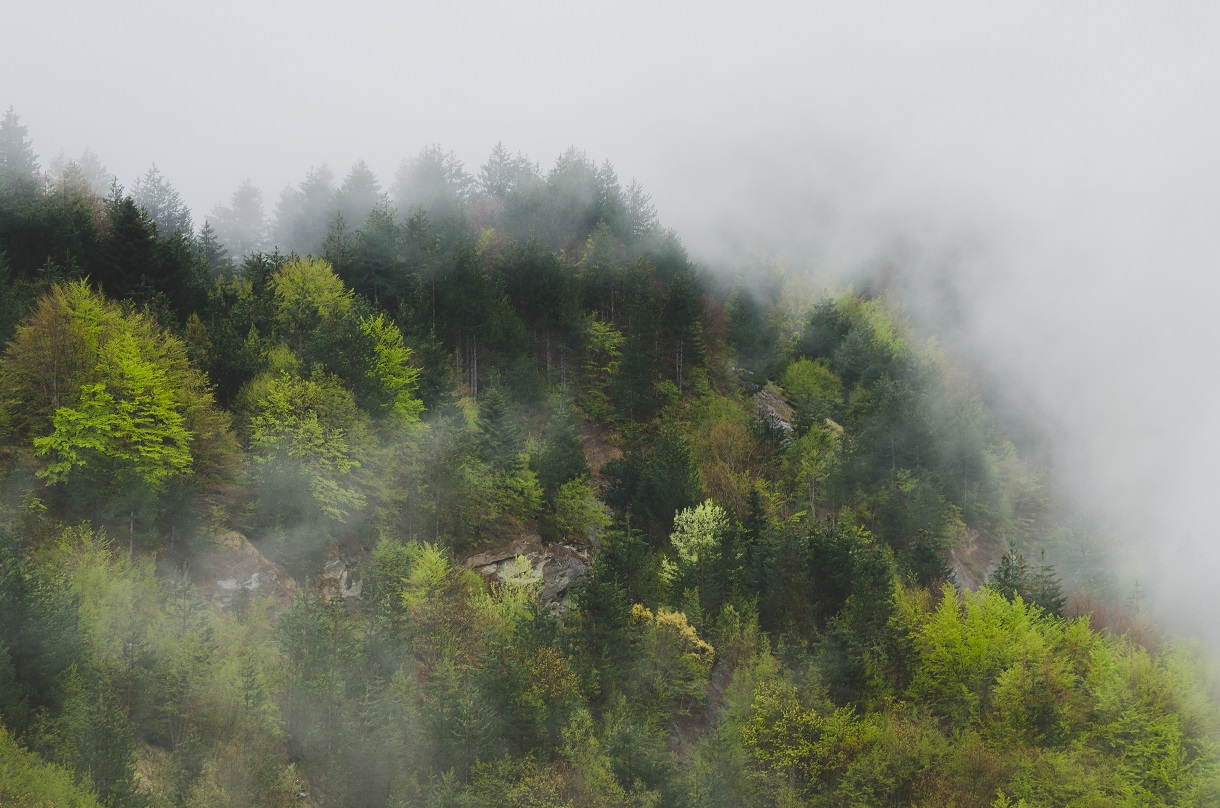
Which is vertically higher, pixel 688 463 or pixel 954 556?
pixel 954 556

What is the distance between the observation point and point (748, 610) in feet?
185

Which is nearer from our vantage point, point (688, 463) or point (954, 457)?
point (688, 463)

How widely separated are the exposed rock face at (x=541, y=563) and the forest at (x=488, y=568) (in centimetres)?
31

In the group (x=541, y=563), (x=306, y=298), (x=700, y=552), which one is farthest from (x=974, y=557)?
(x=306, y=298)

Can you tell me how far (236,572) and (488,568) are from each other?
14.9 m

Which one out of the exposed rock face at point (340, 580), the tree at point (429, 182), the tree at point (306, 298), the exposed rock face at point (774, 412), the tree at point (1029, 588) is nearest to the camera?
the exposed rock face at point (340, 580)

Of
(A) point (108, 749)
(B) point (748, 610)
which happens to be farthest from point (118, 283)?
(B) point (748, 610)

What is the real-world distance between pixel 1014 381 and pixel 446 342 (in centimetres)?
7404

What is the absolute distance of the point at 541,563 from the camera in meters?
58.2

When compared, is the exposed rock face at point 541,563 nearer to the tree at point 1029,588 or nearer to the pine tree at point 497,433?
the pine tree at point 497,433

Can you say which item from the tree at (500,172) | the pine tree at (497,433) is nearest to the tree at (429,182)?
the tree at (500,172)

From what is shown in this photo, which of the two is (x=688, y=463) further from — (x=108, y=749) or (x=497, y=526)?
(x=108, y=749)

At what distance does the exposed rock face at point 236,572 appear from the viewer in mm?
46438

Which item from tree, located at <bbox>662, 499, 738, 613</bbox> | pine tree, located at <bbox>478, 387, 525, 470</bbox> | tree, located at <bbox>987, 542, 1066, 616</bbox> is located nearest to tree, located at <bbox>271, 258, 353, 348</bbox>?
pine tree, located at <bbox>478, 387, 525, 470</bbox>
